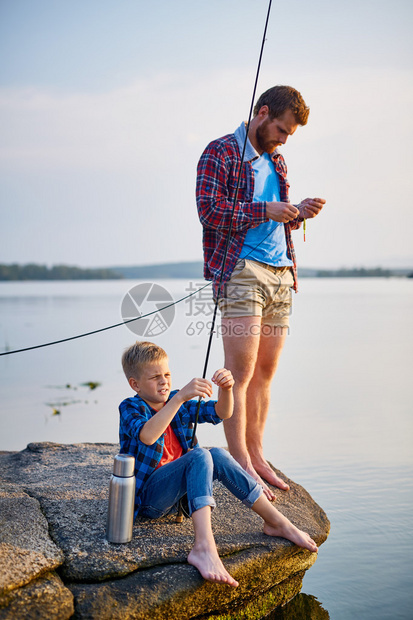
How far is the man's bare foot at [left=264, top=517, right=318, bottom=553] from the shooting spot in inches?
100

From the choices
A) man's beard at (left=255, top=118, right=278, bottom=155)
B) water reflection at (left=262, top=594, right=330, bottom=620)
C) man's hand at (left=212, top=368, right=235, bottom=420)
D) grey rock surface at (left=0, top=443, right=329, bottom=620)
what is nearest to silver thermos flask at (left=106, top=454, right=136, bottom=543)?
grey rock surface at (left=0, top=443, right=329, bottom=620)

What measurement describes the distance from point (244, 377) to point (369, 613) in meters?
1.12

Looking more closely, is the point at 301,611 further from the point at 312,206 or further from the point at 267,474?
the point at 312,206

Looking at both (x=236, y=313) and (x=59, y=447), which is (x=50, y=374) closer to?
(x=59, y=447)

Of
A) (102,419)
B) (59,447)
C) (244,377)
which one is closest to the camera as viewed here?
(244,377)

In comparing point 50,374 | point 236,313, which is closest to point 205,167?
point 236,313

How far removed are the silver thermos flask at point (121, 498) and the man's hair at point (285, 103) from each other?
1.77 m

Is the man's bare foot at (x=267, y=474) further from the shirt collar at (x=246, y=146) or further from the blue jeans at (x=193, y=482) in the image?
the shirt collar at (x=246, y=146)

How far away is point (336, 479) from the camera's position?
12.9 ft

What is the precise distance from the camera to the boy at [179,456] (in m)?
2.31

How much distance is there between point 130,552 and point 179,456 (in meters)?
0.47

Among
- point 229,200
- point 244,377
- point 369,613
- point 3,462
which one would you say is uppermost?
point 229,200

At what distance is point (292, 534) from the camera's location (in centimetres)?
255

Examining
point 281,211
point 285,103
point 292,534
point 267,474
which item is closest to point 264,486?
point 267,474
